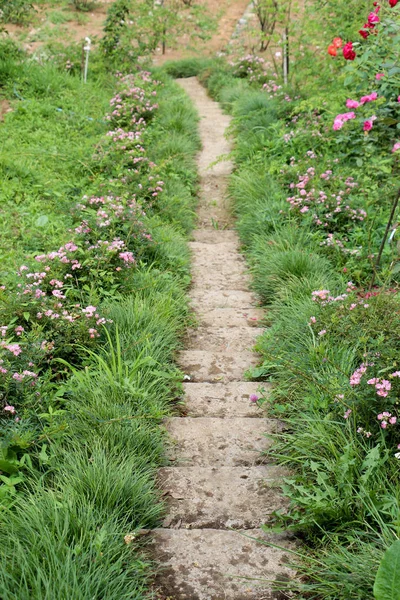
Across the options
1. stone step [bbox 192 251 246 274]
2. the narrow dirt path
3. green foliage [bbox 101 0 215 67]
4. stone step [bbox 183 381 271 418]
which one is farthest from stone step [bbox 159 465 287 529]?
green foliage [bbox 101 0 215 67]

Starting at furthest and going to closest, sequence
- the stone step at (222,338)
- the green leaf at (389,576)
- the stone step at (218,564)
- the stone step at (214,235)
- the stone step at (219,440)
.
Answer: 1. the stone step at (214,235)
2. the stone step at (222,338)
3. the stone step at (219,440)
4. the stone step at (218,564)
5. the green leaf at (389,576)

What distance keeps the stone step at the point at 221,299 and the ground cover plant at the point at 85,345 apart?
16cm

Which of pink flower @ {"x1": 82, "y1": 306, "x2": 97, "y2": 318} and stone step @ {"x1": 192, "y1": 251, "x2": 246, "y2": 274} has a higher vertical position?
pink flower @ {"x1": 82, "y1": 306, "x2": 97, "y2": 318}

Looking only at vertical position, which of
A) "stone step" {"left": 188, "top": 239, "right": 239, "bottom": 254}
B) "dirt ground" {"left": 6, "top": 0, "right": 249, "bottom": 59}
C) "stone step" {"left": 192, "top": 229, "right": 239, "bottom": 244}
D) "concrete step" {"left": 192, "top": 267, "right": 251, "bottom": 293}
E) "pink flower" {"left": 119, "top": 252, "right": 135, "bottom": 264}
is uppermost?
"dirt ground" {"left": 6, "top": 0, "right": 249, "bottom": 59}

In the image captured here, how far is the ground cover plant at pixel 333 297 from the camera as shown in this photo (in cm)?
227

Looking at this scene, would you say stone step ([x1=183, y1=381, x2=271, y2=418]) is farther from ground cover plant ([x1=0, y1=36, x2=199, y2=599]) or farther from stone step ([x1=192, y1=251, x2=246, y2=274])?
stone step ([x1=192, y1=251, x2=246, y2=274])

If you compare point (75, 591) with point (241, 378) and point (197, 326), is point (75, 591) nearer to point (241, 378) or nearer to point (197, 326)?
point (241, 378)

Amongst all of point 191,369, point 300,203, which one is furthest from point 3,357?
point 300,203

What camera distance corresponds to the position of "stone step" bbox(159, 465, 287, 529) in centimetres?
247

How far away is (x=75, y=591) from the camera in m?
1.85

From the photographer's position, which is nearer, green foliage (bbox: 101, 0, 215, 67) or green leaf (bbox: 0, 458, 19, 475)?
green leaf (bbox: 0, 458, 19, 475)

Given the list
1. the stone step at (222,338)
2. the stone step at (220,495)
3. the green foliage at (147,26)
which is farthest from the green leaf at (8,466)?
the green foliage at (147,26)

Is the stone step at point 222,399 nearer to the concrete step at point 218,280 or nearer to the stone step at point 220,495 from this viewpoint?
the stone step at point 220,495

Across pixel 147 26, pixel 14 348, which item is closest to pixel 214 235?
pixel 14 348
